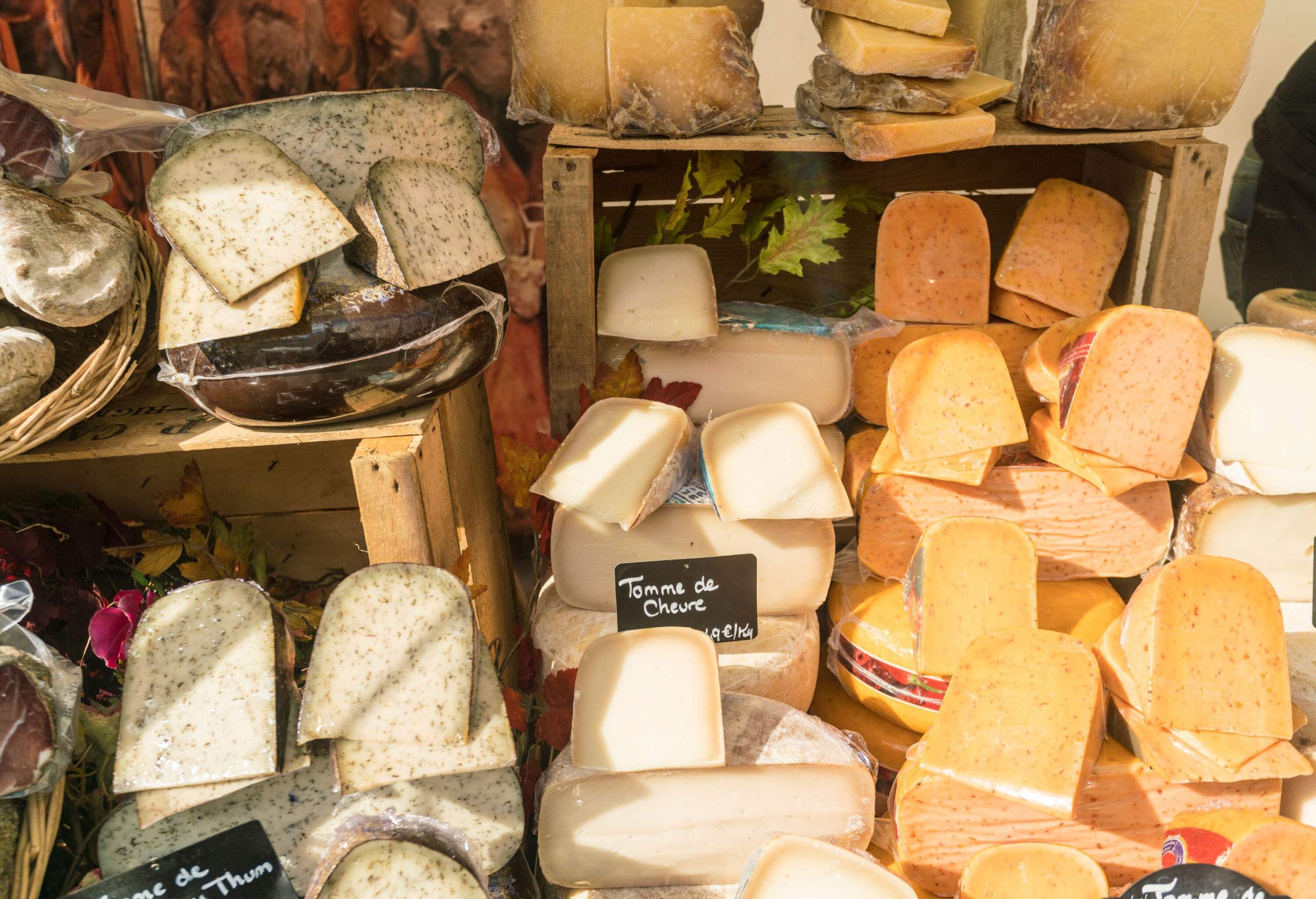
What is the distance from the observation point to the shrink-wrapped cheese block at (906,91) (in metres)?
1.31

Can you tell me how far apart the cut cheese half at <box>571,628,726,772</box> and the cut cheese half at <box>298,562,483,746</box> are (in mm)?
181

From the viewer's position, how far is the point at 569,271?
4.70 feet

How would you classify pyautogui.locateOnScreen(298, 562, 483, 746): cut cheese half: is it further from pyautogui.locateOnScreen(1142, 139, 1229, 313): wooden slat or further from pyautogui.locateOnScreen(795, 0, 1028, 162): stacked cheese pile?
pyautogui.locateOnScreen(1142, 139, 1229, 313): wooden slat

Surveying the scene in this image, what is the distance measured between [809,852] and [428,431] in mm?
681

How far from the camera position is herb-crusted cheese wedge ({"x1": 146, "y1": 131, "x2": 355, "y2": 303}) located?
95 cm

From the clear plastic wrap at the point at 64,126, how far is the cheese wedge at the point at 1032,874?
1335mm

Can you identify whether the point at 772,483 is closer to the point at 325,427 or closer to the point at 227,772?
the point at 325,427

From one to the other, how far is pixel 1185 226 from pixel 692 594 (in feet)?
3.27

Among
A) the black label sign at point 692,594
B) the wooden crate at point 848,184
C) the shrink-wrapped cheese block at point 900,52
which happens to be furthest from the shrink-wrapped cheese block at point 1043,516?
A: the shrink-wrapped cheese block at point 900,52

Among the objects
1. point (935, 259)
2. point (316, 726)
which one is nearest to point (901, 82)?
point (935, 259)

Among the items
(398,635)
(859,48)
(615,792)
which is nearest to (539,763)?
(615,792)

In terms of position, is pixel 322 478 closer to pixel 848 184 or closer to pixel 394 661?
pixel 394 661

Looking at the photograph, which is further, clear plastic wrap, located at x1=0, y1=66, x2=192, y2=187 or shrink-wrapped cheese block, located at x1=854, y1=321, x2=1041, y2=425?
shrink-wrapped cheese block, located at x1=854, y1=321, x2=1041, y2=425

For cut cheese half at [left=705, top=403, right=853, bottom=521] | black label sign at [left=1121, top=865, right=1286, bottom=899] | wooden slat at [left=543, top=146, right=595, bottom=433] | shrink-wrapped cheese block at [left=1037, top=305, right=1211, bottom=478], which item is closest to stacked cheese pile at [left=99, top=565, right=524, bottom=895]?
cut cheese half at [left=705, top=403, right=853, bottom=521]
